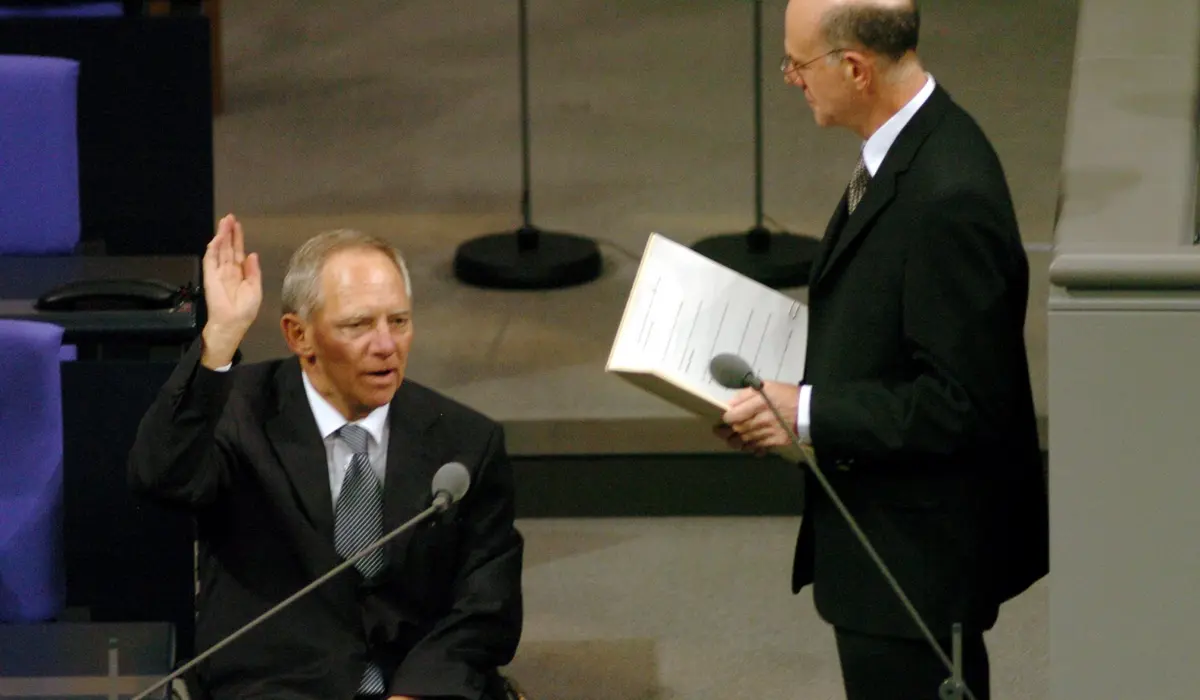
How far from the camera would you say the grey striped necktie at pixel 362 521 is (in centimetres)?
299

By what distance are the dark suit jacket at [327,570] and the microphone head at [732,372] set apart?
0.62 m

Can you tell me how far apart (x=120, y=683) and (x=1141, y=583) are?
4.64 feet

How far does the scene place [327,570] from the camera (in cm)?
292

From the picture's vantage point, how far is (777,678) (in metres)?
4.07

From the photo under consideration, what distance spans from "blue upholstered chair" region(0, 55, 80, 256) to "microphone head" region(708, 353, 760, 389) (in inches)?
94.1

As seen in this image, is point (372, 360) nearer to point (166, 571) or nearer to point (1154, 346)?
point (166, 571)

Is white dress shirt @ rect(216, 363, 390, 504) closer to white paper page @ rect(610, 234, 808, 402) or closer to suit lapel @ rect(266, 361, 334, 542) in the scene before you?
suit lapel @ rect(266, 361, 334, 542)

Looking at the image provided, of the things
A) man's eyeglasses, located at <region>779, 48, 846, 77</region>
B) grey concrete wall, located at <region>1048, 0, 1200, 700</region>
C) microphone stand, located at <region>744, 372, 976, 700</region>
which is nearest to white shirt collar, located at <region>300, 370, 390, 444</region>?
microphone stand, located at <region>744, 372, 976, 700</region>

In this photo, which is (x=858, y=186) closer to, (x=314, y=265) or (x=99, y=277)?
(x=314, y=265)

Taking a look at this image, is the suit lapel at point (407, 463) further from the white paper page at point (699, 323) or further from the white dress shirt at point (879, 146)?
the white dress shirt at point (879, 146)

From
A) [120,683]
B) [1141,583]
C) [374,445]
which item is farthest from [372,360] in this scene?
[1141,583]

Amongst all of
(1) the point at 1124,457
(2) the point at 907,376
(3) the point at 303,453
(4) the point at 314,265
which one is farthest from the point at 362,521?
(1) the point at 1124,457

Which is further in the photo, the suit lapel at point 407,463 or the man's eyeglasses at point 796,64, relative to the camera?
the suit lapel at point 407,463

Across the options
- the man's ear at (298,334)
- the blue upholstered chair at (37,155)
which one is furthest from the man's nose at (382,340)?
the blue upholstered chair at (37,155)
